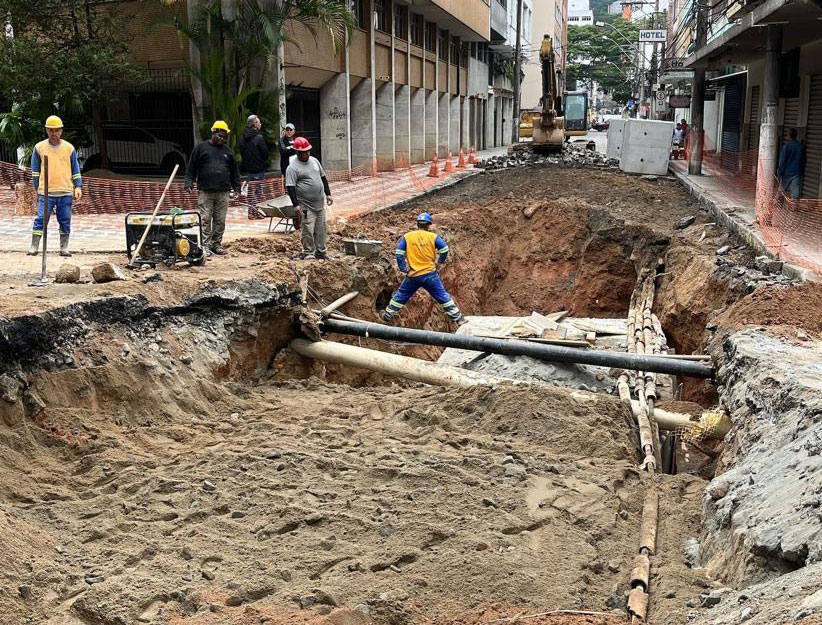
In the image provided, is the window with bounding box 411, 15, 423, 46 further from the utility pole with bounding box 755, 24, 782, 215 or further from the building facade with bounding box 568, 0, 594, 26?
the building facade with bounding box 568, 0, 594, 26

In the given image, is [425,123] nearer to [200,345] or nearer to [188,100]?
[188,100]

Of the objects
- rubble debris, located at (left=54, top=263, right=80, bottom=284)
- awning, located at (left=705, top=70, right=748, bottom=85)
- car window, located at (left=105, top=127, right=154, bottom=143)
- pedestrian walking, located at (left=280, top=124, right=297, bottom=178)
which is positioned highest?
awning, located at (left=705, top=70, right=748, bottom=85)

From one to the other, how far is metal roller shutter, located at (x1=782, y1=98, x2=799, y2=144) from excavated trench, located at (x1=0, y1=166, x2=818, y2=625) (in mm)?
12558

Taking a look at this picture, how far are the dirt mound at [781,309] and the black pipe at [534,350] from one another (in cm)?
78

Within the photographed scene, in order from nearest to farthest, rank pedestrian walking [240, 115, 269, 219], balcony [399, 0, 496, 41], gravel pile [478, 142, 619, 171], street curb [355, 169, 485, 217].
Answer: pedestrian walking [240, 115, 269, 219], street curb [355, 169, 485, 217], gravel pile [478, 142, 619, 171], balcony [399, 0, 496, 41]

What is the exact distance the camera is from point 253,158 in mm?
16016

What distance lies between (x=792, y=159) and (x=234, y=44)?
11.9 m

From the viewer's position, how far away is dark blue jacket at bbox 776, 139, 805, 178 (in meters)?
16.8

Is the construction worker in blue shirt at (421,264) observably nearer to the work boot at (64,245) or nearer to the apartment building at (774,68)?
the work boot at (64,245)

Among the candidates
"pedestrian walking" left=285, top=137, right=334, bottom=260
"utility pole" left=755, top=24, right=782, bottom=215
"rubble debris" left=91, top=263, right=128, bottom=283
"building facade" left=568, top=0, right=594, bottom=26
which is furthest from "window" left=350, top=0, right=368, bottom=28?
"building facade" left=568, top=0, right=594, bottom=26

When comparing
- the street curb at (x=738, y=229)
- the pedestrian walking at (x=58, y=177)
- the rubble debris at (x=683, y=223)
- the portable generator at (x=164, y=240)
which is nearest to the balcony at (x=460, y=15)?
the street curb at (x=738, y=229)

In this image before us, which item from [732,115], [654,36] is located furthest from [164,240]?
[654,36]

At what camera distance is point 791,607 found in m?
3.41

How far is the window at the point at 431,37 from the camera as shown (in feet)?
113
